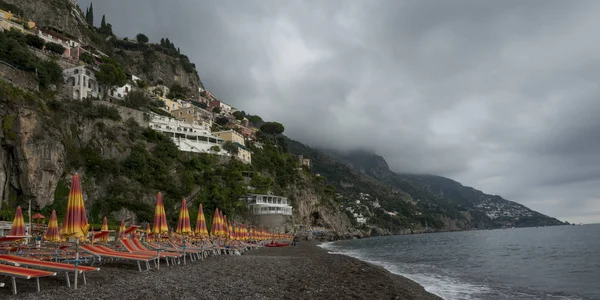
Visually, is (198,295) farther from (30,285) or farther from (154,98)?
(154,98)

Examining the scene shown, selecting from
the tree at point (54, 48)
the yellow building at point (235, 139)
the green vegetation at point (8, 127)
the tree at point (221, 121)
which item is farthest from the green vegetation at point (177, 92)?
the green vegetation at point (8, 127)

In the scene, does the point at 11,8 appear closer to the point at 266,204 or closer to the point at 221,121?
the point at 221,121

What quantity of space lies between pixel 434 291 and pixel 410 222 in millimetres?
160277

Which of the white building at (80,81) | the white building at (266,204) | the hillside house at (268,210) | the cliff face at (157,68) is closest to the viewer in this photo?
the white building at (80,81)

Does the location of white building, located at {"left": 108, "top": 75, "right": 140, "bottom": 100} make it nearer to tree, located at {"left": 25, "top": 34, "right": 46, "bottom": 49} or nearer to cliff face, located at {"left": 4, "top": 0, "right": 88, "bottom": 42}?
tree, located at {"left": 25, "top": 34, "right": 46, "bottom": 49}

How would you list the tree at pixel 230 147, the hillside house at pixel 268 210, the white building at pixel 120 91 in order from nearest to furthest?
the white building at pixel 120 91 → the hillside house at pixel 268 210 → the tree at pixel 230 147

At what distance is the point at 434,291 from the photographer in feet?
50.8

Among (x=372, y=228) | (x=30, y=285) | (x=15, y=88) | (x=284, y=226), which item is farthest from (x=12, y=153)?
(x=372, y=228)

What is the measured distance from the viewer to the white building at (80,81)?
Answer: 51.0 metres

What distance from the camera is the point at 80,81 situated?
52375 mm

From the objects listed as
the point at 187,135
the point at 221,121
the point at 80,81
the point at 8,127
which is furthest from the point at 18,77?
the point at 221,121

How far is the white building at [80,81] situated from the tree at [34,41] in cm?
702

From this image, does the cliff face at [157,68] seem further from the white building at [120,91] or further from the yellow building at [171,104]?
the white building at [120,91]

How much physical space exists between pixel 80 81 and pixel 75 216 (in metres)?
50.6
